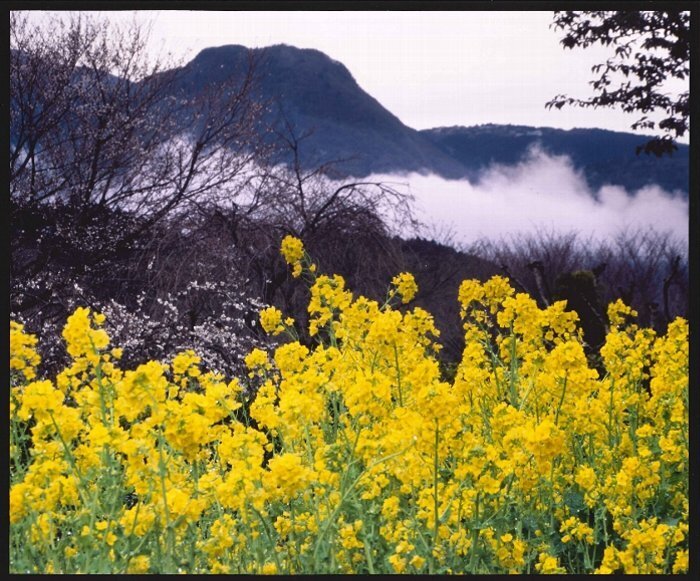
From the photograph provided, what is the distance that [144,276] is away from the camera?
5695mm

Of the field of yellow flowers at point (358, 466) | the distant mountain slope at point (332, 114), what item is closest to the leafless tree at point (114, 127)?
the distant mountain slope at point (332, 114)

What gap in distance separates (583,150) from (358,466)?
271cm

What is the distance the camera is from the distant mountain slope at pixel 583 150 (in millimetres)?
4672

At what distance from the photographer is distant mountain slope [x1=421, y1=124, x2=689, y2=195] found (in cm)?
467

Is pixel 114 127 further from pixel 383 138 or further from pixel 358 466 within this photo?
pixel 358 466

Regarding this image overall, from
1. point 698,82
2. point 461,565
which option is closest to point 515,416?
point 461,565

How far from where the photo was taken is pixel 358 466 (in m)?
2.85

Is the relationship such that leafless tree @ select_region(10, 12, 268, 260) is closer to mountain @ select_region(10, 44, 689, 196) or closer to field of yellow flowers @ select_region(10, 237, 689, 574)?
mountain @ select_region(10, 44, 689, 196)

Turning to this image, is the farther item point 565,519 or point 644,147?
point 644,147

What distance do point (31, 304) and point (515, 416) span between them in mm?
3523

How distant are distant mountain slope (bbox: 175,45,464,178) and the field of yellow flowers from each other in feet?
5.25

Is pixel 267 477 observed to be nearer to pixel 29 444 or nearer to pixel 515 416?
pixel 515 416

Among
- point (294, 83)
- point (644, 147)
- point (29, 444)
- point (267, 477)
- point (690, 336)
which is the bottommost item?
point (29, 444)

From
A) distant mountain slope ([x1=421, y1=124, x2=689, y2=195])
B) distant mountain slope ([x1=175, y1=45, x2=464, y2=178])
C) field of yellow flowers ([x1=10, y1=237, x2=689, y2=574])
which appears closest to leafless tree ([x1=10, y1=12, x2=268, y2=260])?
distant mountain slope ([x1=175, y1=45, x2=464, y2=178])
